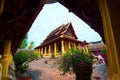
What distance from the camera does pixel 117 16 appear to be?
2027mm

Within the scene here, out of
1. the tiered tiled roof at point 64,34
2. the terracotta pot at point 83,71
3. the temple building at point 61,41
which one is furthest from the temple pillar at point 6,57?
the tiered tiled roof at point 64,34

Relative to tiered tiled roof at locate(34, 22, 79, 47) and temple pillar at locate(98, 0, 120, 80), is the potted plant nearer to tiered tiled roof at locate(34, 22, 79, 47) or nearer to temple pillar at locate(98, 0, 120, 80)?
temple pillar at locate(98, 0, 120, 80)

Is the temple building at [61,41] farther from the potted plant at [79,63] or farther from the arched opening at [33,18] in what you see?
the arched opening at [33,18]

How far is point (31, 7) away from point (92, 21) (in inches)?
43.4

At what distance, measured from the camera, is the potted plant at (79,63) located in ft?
18.3

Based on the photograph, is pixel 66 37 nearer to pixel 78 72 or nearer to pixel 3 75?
pixel 78 72

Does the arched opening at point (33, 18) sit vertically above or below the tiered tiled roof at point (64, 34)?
below

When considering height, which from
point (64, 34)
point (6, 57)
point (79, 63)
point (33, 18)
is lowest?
point (79, 63)

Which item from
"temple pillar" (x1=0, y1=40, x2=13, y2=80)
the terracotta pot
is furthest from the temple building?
"temple pillar" (x1=0, y1=40, x2=13, y2=80)

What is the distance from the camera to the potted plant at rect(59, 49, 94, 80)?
5590mm

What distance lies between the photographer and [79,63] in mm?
5730

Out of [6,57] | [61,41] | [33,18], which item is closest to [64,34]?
[61,41]

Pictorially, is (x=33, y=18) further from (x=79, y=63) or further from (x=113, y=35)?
(x=113, y=35)

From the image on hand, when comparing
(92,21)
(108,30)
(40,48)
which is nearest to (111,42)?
(108,30)
